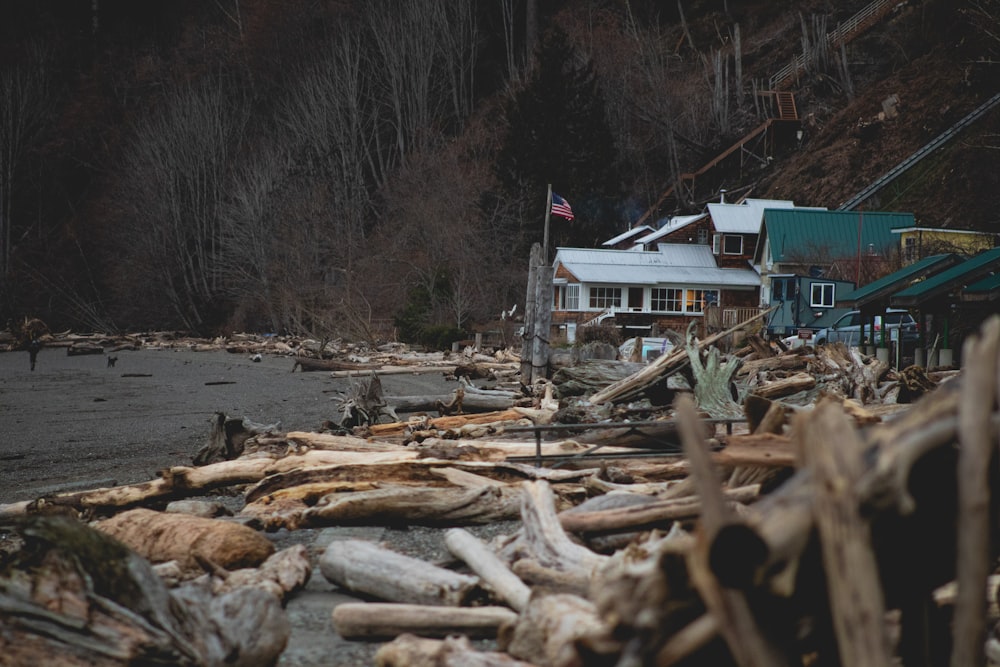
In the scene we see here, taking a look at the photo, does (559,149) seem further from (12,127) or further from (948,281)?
(12,127)

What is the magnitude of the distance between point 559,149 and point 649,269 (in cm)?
1120

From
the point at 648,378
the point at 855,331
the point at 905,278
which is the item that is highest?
the point at 905,278

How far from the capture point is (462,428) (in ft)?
32.2

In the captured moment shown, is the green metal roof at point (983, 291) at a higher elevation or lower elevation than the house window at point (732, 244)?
lower

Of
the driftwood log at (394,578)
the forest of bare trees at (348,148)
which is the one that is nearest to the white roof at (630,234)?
the forest of bare trees at (348,148)

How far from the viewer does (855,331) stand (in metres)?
21.6

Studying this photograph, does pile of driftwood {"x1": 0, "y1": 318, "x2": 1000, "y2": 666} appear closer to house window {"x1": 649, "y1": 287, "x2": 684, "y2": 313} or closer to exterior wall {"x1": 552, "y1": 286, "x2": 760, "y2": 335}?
exterior wall {"x1": 552, "y1": 286, "x2": 760, "y2": 335}

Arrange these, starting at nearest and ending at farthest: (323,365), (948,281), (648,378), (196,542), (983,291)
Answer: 1. (196,542)
2. (648,378)
3. (983,291)
4. (948,281)
5. (323,365)

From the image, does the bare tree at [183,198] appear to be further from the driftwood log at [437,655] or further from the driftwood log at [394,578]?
the driftwood log at [437,655]

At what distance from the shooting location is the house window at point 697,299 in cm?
4553

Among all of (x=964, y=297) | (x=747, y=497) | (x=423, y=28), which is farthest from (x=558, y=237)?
(x=747, y=497)

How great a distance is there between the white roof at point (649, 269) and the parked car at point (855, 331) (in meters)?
20.7

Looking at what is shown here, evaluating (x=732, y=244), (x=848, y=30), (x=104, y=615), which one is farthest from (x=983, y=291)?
(x=848, y=30)

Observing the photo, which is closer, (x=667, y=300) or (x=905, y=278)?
(x=905, y=278)
